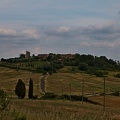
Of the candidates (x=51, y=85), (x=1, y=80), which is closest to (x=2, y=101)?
(x=51, y=85)

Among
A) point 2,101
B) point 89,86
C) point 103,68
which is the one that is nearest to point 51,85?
point 89,86

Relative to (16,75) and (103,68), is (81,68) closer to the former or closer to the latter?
(103,68)

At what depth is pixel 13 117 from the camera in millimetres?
10211

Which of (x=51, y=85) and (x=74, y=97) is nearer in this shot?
(x=74, y=97)

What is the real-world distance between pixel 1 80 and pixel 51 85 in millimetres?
33135

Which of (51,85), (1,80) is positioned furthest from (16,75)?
(51,85)

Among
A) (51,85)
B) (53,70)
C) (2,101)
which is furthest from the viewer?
(53,70)

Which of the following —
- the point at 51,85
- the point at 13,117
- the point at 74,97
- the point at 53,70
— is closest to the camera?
the point at 13,117

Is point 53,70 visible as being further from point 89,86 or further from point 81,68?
point 89,86

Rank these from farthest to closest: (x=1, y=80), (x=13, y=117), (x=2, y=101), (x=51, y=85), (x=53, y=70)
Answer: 1. (x=53, y=70)
2. (x=1, y=80)
3. (x=51, y=85)
4. (x=2, y=101)
5. (x=13, y=117)

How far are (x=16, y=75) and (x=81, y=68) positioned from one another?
37869mm

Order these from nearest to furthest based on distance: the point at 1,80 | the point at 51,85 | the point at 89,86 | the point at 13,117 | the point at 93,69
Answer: the point at 13,117, the point at 51,85, the point at 89,86, the point at 1,80, the point at 93,69

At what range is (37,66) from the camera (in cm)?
17062

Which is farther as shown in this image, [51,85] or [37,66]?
[37,66]
